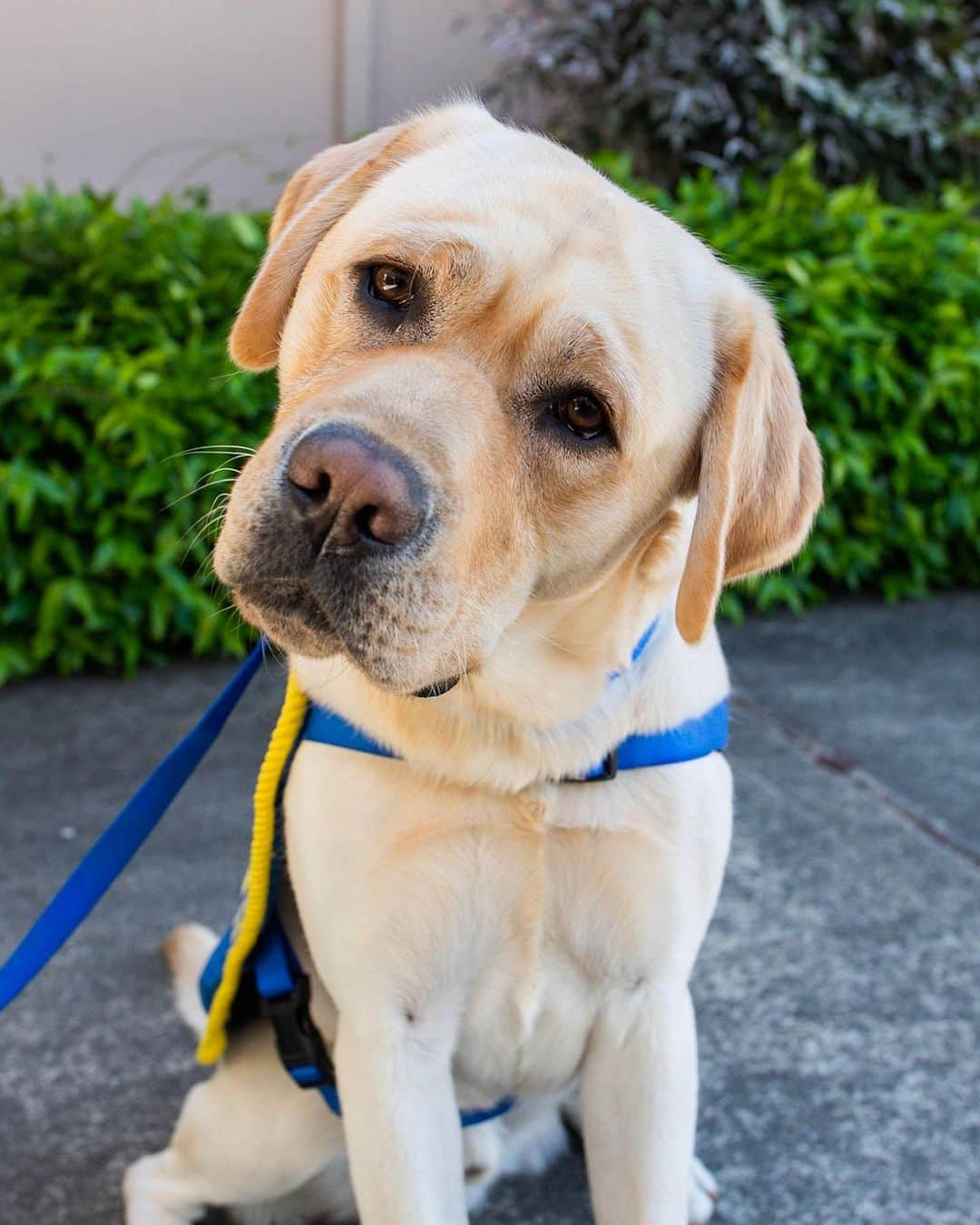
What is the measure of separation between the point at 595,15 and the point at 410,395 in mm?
5870

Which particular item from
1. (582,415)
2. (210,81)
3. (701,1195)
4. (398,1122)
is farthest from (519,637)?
(210,81)

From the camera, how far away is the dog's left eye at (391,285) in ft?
6.29

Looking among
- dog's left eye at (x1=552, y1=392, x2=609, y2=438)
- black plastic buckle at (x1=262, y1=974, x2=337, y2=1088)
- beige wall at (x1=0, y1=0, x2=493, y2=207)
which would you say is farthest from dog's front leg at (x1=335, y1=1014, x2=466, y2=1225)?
beige wall at (x1=0, y1=0, x2=493, y2=207)

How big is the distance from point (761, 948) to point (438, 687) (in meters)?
1.99

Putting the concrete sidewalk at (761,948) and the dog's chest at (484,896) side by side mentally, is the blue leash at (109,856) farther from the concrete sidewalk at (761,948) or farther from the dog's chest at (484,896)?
the concrete sidewalk at (761,948)

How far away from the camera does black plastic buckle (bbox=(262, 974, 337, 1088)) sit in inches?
86.2

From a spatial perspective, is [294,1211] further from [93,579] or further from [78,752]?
[93,579]

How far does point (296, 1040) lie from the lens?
219cm

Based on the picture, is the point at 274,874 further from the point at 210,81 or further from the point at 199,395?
the point at 210,81

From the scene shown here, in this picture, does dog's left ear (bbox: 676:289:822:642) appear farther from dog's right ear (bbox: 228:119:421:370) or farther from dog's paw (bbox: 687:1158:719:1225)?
dog's paw (bbox: 687:1158:719:1225)

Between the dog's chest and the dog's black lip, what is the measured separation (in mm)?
187

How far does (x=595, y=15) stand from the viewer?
22.4 ft

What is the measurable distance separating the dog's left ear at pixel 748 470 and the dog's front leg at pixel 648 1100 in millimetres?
623

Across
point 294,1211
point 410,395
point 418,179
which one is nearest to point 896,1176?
point 294,1211
